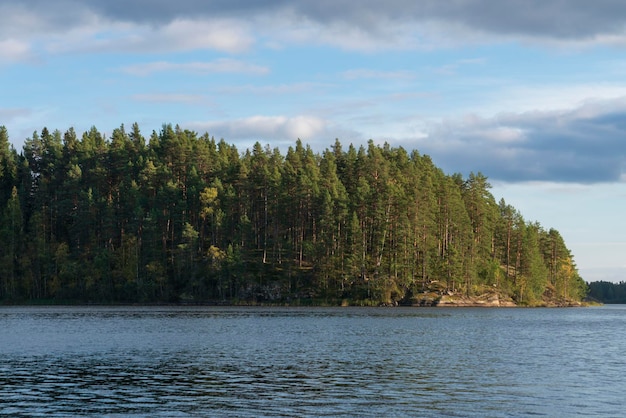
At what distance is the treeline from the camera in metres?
160

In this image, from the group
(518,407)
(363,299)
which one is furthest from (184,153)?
(518,407)

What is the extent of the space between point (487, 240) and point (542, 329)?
296 ft

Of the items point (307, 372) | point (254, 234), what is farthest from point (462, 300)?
point (307, 372)

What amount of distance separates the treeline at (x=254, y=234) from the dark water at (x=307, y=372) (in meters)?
74.8

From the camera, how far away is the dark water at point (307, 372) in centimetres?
3562

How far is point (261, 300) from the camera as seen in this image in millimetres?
160875

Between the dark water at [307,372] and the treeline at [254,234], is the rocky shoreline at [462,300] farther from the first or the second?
the dark water at [307,372]

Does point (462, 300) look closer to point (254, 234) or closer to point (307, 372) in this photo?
point (254, 234)

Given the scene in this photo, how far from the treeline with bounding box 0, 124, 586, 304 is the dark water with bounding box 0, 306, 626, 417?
245ft

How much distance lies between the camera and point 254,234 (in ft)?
561

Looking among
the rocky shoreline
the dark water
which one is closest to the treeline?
the rocky shoreline

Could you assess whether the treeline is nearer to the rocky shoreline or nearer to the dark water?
the rocky shoreline

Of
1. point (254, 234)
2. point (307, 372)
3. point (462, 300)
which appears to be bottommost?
point (307, 372)

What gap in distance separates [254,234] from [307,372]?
124064 millimetres
